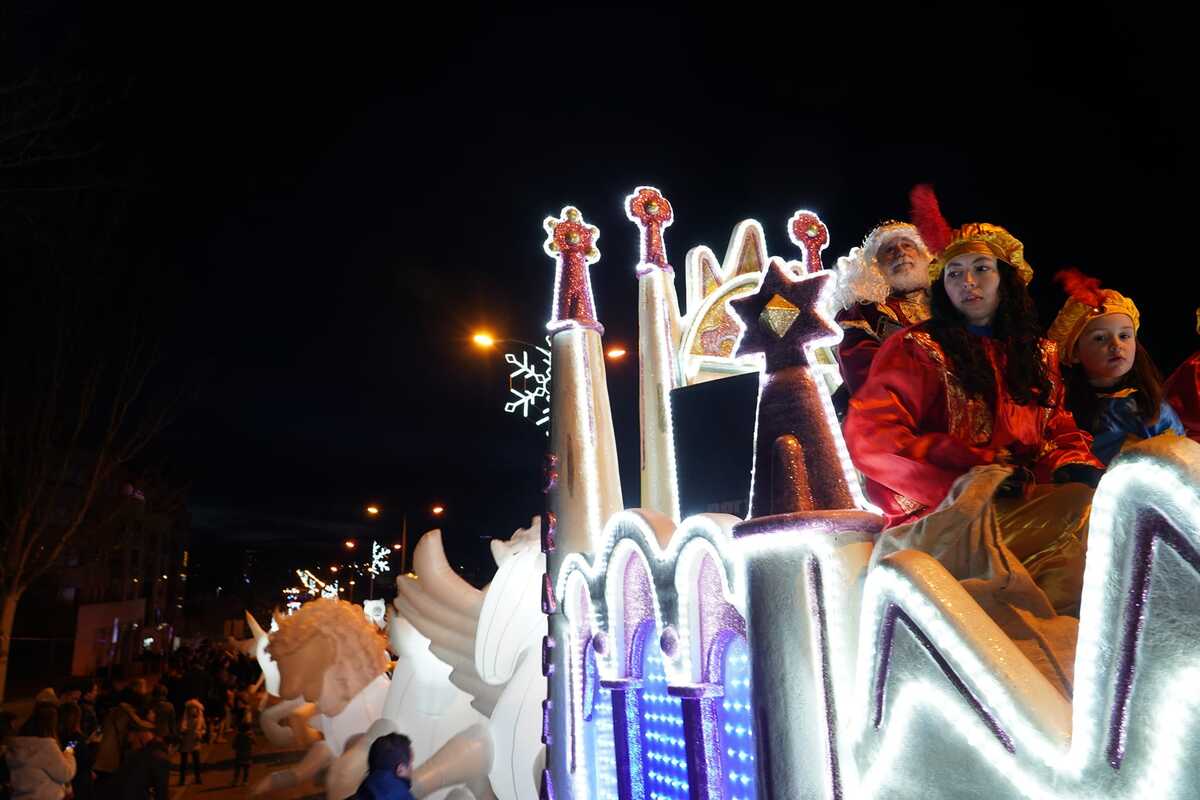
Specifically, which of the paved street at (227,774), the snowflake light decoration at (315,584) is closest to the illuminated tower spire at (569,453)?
the paved street at (227,774)

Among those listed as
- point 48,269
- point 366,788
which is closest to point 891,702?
point 366,788

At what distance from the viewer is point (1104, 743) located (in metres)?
2.62

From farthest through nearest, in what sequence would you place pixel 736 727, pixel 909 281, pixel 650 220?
pixel 650 220
pixel 909 281
pixel 736 727

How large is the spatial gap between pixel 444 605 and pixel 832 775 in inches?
270

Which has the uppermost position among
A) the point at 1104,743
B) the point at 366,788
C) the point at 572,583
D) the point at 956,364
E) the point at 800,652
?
the point at 956,364

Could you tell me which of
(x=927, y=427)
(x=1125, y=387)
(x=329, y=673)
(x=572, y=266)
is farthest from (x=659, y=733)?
(x=329, y=673)

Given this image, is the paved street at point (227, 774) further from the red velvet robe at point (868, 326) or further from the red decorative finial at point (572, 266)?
the red velvet robe at point (868, 326)

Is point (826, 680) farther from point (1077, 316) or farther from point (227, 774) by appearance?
point (227, 774)

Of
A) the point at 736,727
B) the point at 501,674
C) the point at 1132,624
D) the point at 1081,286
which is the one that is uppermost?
the point at 1081,286

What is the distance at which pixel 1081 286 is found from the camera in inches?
173

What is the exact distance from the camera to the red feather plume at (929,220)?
5.08m

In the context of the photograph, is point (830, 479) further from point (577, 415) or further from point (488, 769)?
point (488, 769)

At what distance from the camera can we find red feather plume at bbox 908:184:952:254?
508 centimetres

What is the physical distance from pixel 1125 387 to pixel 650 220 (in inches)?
184
